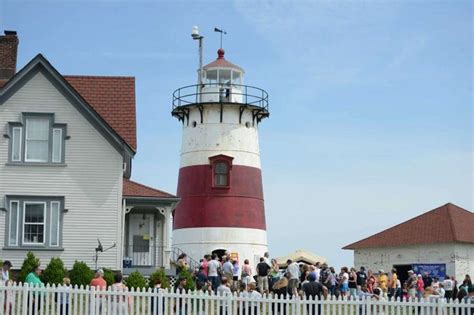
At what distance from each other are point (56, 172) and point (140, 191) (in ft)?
14.4

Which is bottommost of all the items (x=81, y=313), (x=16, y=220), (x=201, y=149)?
(x=81, y=313)

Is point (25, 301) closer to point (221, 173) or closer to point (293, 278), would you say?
point (293, 278)

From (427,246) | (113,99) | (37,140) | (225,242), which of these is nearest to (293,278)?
(37,140)

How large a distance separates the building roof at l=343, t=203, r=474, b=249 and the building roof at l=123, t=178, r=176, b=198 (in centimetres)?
1404

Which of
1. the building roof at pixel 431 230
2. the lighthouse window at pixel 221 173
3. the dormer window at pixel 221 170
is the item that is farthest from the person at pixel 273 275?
the building roof at pixel 431 230

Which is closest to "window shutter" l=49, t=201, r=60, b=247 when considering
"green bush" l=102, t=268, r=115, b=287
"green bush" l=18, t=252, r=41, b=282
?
"green bush" l=18, t=252, r=41, b=282

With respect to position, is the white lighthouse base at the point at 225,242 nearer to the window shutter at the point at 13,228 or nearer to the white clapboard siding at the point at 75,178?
the white clapboard siding at the point at 75,178

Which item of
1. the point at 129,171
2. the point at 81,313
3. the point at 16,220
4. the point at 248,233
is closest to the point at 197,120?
the point at 248,233

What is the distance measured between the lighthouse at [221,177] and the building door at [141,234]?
6607 millimetres

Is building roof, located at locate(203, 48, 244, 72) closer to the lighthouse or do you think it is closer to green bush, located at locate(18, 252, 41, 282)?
the lighthouse

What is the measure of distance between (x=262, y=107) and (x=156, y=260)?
12.1m

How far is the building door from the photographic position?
118 feet

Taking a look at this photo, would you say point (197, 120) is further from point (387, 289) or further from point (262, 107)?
point (387, 289)

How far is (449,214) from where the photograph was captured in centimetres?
4466
